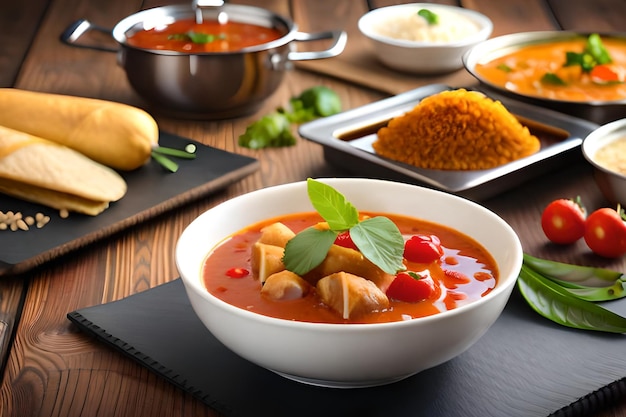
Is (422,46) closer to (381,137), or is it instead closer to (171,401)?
(381,137)

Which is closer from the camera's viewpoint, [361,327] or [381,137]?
[361,327]

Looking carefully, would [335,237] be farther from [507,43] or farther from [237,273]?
[507,43]

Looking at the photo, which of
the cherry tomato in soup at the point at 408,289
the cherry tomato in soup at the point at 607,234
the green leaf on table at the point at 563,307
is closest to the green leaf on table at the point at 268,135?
the cherry tomato in soup at the point at 607,234

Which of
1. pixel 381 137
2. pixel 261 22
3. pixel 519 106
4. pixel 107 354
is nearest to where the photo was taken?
pixel 107 354

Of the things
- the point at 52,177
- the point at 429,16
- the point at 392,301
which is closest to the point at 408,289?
the point at 392,301

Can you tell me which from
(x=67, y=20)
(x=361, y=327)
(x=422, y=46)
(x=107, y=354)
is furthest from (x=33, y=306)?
(x=67, y=20)

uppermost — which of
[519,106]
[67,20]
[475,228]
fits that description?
[475,228]

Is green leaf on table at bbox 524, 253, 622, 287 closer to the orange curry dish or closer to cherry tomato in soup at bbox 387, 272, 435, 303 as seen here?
cherry tomato in soup at bbox 387, 272, 435, 303

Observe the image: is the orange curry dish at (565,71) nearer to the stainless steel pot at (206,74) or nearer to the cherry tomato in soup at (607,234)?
the stainless steel pot at (206,74)
